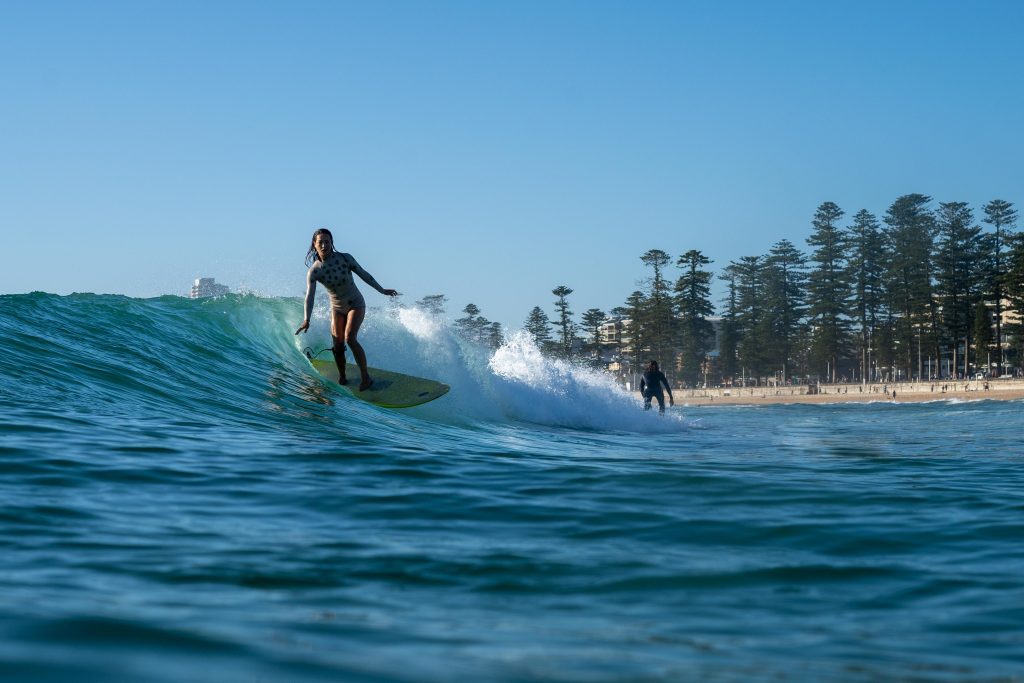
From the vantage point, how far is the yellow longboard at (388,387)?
1247 cm

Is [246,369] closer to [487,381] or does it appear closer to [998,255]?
[487,381]

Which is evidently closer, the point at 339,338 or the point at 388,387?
the point at 339,338

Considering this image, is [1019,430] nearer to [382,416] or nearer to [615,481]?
[382,416]

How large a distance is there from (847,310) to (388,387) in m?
77.0

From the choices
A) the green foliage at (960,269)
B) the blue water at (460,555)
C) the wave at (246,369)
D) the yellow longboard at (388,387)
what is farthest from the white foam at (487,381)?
the green foliage at (960,269)

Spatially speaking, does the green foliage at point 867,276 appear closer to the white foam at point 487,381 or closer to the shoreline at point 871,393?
the shoreline at point 871,393

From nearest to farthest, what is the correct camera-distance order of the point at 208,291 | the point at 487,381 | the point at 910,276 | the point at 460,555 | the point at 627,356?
1. the point at 460,555
2. the point at 487,381
3. the point at 208,291
4. the point at 910,276
5. the point at 627,356

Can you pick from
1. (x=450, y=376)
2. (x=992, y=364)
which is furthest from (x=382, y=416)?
(x=992, y=364)

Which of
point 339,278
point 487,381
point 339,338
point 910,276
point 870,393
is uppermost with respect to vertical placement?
point 910,276

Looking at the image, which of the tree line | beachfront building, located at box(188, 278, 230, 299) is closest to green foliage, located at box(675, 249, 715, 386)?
the tree line

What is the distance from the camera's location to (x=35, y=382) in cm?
936

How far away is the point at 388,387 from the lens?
1291 centimetres

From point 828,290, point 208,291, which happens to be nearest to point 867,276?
point 828,290

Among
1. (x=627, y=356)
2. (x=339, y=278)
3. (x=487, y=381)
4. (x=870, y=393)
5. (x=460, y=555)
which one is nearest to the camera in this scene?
(x=460, y=555)
